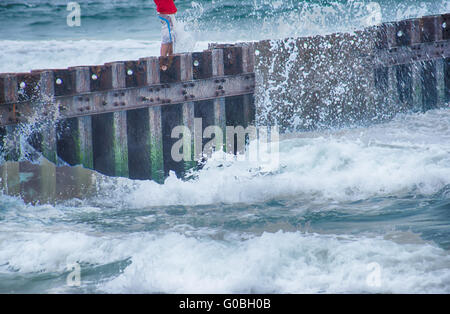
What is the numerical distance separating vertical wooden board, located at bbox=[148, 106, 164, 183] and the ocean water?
0.14 meters

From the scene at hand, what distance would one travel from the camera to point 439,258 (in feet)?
16.0

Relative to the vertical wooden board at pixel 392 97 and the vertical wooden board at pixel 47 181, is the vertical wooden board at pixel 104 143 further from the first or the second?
the vertical wooden board at pixel 392 97

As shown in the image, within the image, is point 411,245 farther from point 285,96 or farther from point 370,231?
point 285,96

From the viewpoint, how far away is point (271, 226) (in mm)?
6281

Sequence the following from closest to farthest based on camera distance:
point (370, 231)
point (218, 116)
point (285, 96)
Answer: point (370, 231) < point (218, 116) < point (285, 96)

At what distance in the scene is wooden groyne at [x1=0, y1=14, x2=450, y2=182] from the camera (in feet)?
22.6

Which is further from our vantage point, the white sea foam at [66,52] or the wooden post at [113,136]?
the white sea foam at [66,52]

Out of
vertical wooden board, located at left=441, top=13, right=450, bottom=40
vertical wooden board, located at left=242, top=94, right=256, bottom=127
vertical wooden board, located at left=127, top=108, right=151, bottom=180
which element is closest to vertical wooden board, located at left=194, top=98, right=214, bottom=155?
vertical wooden board, located at left=242, top=94, right=256, bottom=127

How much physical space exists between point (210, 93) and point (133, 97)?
1099 millimetres

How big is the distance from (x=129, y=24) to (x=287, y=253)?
22.1 m

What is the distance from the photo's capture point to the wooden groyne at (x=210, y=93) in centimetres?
688

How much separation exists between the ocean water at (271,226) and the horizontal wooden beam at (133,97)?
94 cm

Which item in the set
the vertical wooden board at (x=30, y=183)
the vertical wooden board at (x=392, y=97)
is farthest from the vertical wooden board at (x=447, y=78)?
the vertical wooden board at (x=30, y=183)

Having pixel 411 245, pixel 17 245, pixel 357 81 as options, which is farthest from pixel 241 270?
pixel 357 81
